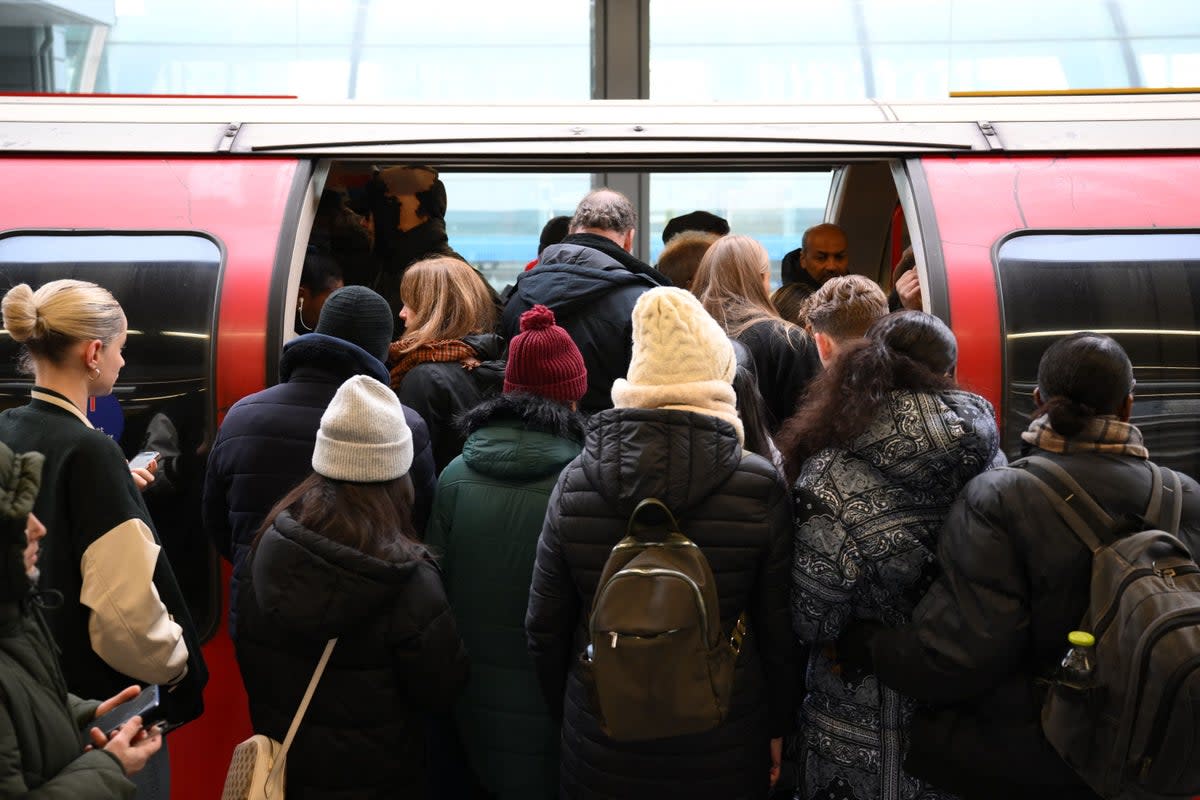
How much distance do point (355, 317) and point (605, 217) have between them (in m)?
0.99

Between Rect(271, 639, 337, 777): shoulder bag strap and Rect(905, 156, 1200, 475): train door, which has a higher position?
Rect(905, 156, 1200, 475): train door

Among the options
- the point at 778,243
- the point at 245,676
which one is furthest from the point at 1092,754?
the point at 778,243

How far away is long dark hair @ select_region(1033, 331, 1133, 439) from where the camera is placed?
6.79ft

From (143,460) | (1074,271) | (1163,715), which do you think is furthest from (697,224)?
(1163,715)

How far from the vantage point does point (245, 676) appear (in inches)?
92.9

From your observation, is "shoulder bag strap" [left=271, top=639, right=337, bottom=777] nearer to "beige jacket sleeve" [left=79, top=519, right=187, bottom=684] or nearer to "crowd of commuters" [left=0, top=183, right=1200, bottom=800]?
"crowd of commuters" [left=0, top=183, right=1200, bottom=800]

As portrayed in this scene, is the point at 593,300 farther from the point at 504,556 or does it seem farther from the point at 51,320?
the point at 51,320

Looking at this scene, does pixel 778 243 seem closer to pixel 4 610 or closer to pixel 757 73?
pixel 757 73

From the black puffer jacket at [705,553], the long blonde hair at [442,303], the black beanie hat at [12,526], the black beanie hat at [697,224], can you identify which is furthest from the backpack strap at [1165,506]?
the black beanie hat at [697,224]

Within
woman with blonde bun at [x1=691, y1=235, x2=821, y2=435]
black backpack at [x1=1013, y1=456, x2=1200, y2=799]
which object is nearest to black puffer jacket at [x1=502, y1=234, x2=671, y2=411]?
woman with blonde bun at [x1=691, y1=235, x2=821, y2=435]

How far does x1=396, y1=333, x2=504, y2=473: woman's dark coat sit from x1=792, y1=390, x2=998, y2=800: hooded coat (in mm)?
1169

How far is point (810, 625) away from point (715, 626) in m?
0.25

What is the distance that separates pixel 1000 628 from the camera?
6.73ft

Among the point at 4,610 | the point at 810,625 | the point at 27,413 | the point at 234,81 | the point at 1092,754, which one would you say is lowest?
the point at 1092,754
